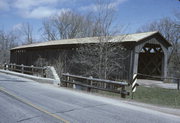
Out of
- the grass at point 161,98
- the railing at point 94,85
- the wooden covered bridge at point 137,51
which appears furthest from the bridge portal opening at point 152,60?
the railing at point 94,85

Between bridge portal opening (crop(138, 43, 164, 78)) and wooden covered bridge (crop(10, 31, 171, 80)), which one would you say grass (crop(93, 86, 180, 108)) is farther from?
bridge portal opening (crop(138, 43, 164, 78))

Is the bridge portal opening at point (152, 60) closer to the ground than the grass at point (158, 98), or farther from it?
farther from it

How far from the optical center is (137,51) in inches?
619

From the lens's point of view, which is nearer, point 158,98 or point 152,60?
point 158,98

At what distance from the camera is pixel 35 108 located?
564cm

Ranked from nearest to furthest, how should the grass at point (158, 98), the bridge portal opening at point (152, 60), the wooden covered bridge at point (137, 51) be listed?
the grass at point (158, 98), the wooden covered bridge at point (137, 51), the bridge portal opening at point (152, 60)

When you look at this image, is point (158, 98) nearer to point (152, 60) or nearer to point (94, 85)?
point (94, 85)

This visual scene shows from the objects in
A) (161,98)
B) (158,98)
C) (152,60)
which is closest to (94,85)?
(158,98)

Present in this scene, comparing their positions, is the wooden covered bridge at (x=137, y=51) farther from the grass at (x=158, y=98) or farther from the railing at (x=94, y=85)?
the grass at (x=158, y=98)

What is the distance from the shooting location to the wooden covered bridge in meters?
15.6

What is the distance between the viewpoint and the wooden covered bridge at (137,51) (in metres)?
15.6

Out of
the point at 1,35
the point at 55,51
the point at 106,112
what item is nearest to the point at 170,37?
the point at 55,51

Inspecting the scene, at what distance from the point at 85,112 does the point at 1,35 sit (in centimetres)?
5272

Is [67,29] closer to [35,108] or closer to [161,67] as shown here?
[161,67]
